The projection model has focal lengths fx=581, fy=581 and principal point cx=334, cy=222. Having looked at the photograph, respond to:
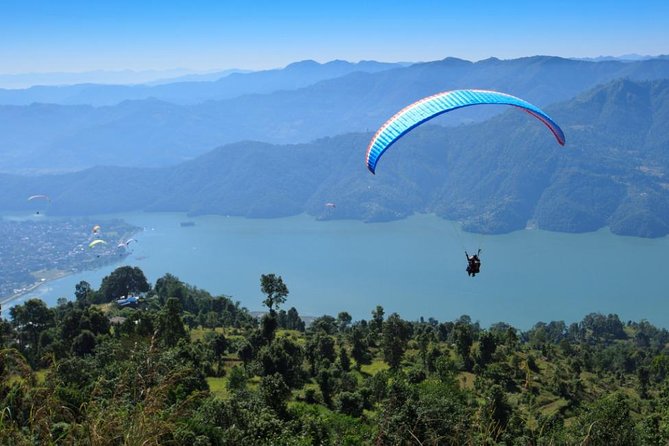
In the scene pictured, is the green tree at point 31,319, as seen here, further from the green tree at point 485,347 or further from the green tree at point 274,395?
the green tree at point 485,347

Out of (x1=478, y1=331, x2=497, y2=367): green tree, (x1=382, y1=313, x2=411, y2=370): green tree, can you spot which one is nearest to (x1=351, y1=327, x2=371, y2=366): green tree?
(x1=382, y1=313, x2=411, y2=370): green tree

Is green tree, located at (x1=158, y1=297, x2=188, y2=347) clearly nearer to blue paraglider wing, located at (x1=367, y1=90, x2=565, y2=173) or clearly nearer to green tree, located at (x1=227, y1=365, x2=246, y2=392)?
green tree, located at (x1=227, y1=365, x2=246, y2=392)

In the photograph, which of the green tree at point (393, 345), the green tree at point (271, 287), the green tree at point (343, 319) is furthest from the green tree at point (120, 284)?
the green tree at point (393, 345)

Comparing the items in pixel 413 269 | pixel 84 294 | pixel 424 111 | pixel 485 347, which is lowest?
pixel 413 269

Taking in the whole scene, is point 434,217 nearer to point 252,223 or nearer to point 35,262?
point 252,223

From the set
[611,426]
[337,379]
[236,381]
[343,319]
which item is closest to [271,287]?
[337,379]

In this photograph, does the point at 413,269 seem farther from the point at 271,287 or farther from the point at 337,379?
the point at 337,379

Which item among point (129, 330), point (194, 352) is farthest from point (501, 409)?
point (129, 330)

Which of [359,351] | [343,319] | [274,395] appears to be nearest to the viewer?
[274,395]
